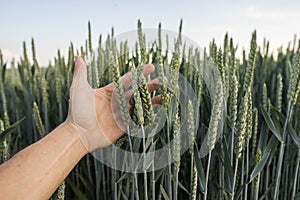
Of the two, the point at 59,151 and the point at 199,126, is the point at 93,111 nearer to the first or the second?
the point at 59,151

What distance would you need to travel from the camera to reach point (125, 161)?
942 millimetres

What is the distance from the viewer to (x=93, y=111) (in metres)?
0.95

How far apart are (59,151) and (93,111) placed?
128 millimetres

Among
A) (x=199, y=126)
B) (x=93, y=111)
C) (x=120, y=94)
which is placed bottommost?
(x=199, y=126)

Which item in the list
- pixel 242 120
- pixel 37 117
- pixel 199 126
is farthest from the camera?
pixel 199 126

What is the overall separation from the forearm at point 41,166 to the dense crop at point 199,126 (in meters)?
0.05

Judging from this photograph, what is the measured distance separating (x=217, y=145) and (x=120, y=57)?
0.57 metres

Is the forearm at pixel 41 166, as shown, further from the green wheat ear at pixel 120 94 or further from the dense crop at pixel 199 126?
the green wheat ear at pixel 120 94

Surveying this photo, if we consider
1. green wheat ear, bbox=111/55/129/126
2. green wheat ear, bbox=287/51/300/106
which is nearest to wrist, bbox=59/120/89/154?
green wheat ear, bbox=111/55/129/126

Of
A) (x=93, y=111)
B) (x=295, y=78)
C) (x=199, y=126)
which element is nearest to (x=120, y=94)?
(x=93, y=111)

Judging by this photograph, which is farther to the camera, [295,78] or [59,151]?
[59,151]

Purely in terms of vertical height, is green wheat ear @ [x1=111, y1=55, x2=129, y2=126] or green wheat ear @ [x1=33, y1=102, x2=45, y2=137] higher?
green wheat ear @ [x1=111, y1=55, x2=129, y2=126]

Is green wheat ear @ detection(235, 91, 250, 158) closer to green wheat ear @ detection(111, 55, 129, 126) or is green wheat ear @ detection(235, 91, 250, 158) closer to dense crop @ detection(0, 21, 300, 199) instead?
dense crop @ detection(0, 21, 300, 199)

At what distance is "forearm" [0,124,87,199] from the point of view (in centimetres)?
82
